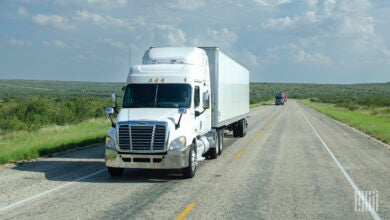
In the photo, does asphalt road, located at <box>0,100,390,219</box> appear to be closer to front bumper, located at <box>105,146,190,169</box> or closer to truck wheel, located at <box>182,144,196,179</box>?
truck wheel, located at <box>182,144,196,179</box>

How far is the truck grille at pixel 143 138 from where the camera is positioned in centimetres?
1155

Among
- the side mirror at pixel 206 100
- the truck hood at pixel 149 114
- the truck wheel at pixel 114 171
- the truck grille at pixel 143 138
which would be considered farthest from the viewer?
the side mirror at pixel 206 100

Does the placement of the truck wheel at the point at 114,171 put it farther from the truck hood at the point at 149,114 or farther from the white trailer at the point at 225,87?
the white trailer at the point at 225,87

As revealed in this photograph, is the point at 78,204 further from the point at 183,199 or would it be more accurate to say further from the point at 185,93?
the point at 185,93

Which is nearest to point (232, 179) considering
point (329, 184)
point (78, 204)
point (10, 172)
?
point (329, 184)

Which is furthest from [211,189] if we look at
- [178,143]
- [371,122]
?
[371,122]

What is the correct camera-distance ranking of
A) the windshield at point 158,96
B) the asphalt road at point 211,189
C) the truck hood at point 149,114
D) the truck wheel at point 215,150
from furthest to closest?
1. the truck wheel at point 215,150
2. the windshield at point 158,96
3. the truck hood at point 149,114
4. the asphalt road at point 211,189

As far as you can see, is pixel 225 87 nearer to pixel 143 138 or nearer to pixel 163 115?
pixel 163 115

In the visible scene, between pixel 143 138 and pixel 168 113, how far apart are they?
3.32 feet

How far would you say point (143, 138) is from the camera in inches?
457

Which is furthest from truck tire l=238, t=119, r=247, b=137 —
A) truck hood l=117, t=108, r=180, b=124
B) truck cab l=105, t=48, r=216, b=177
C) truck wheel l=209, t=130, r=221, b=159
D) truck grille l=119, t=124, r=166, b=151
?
truck grille l=119, t=124, r=166, b=151

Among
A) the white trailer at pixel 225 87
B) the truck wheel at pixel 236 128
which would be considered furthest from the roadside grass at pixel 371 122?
the white trailer at pixel 225 87

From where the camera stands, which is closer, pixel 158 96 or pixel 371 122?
pixel 158 96

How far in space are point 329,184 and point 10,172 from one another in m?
8.29
